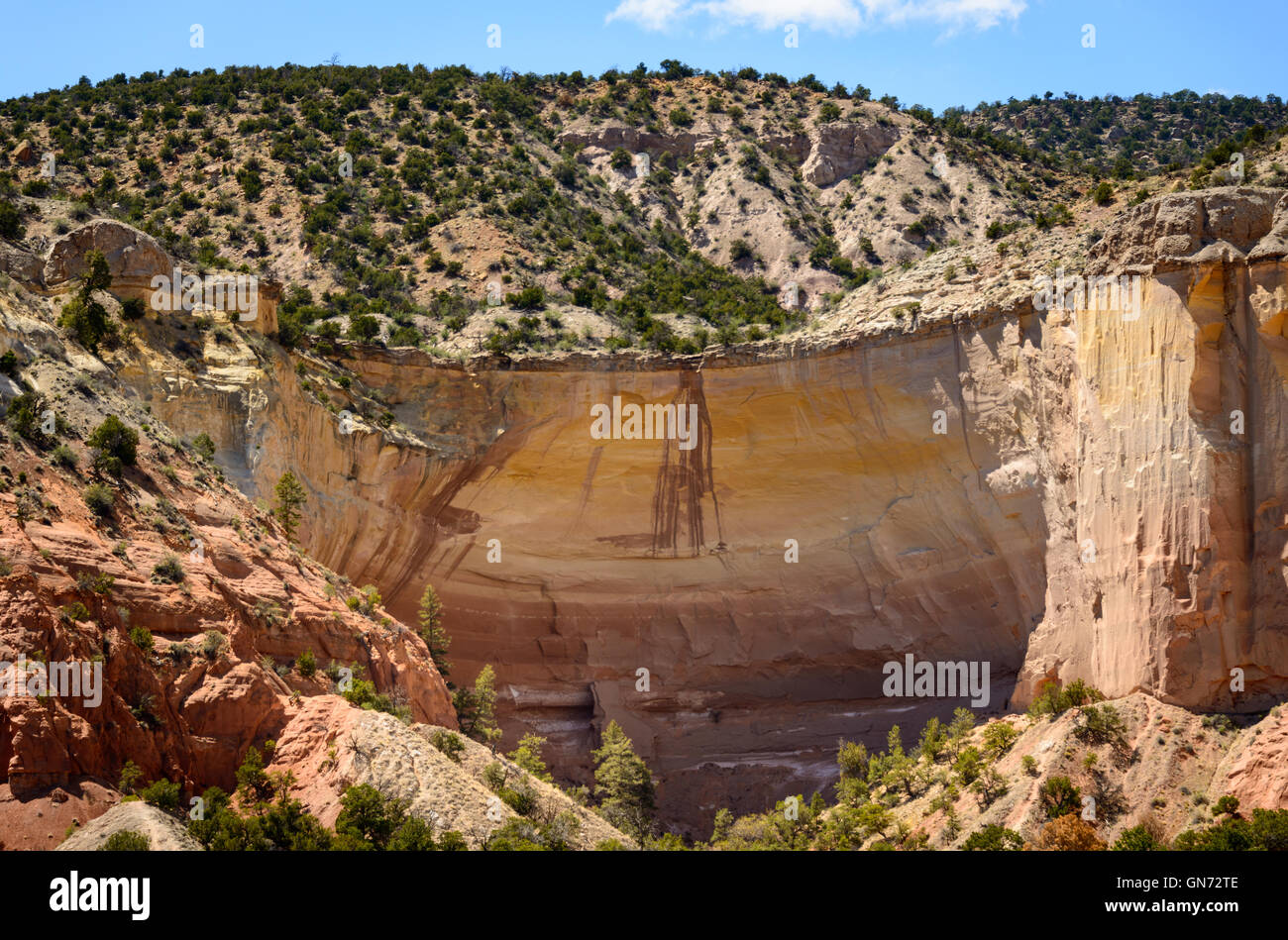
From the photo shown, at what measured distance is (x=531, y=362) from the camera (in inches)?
1537

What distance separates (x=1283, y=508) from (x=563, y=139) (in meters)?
47.2

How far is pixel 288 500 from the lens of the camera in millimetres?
31578

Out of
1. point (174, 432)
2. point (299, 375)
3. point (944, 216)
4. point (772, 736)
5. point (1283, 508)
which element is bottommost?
point (772, 736)

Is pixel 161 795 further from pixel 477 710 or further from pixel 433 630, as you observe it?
pixel 433 630

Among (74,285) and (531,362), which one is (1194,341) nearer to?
(531,362)

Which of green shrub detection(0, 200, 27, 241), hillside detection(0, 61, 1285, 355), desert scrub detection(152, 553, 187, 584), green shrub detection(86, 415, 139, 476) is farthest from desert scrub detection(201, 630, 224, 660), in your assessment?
hillside detection(0, 61, 1285, 355)

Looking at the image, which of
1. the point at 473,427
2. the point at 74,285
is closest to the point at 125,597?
the point at 74,285

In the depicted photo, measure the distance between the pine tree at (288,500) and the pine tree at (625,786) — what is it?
34.6ft

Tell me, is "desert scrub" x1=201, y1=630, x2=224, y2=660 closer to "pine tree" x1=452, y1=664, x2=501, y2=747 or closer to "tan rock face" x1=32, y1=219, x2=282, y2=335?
"pine tree" x1=452, y1=664, x2=501, y2=747

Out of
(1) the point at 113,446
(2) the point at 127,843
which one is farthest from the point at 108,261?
(2) the point at 127,843

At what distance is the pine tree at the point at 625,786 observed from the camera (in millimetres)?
33500

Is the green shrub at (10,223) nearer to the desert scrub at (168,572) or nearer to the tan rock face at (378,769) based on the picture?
the desert scrub at (168,572)

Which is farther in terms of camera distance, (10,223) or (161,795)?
(10,223)

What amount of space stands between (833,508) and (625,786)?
1034cm
